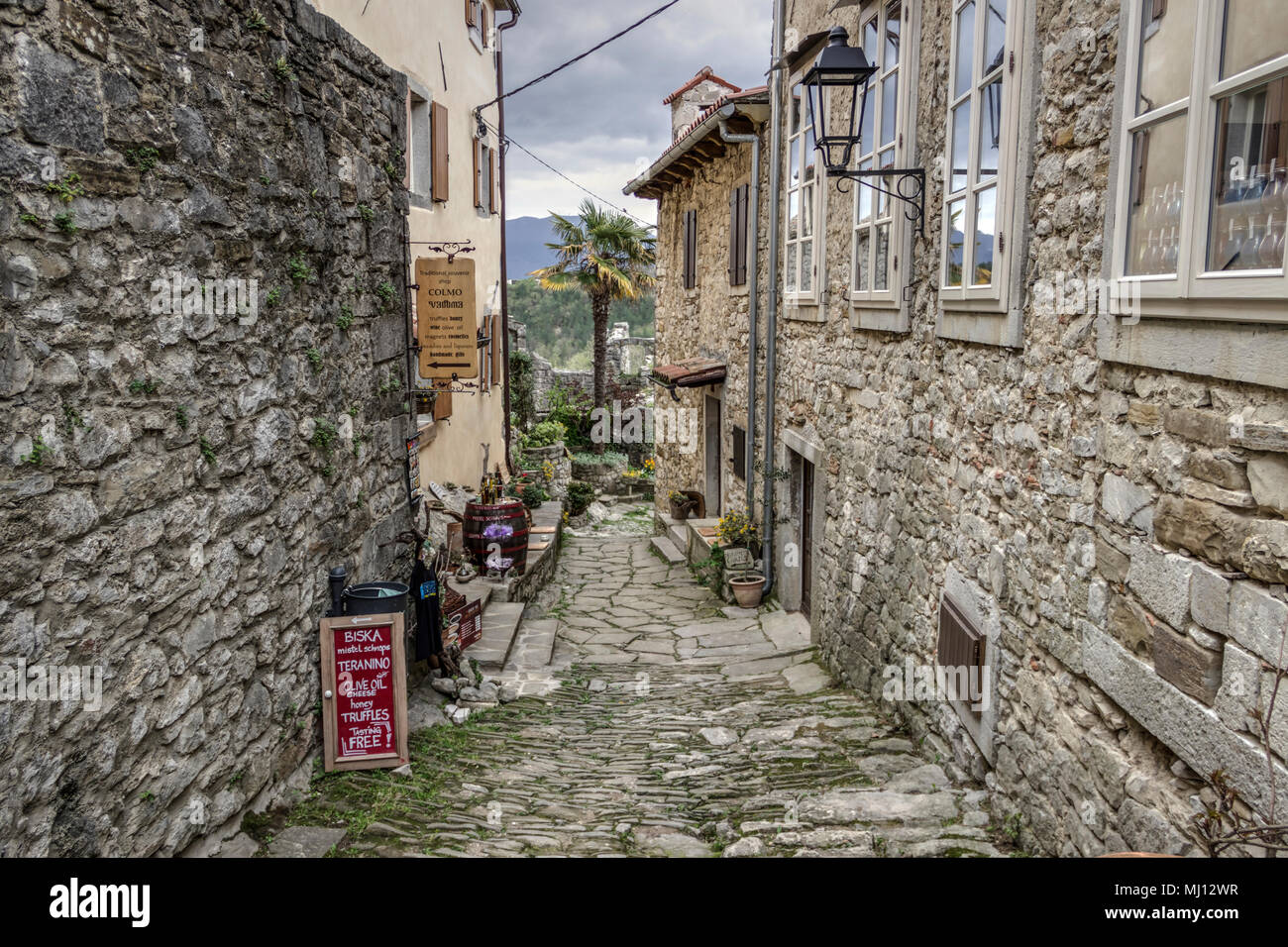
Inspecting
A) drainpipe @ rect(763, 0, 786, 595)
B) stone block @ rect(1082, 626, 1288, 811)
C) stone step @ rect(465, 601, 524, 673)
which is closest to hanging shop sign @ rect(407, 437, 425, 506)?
stone step @ rect(465, 601, 524, 673)

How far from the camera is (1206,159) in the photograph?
2.67 metres

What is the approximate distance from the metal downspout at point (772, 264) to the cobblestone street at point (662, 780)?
1.68 meters

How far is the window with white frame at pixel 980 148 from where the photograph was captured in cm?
412

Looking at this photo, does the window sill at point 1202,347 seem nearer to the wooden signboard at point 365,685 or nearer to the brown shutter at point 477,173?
the wooden signboard at point 365,685

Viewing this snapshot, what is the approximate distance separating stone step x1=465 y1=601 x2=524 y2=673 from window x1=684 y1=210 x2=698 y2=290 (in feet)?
20.4

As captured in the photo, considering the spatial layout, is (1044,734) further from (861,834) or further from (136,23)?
(136,23)

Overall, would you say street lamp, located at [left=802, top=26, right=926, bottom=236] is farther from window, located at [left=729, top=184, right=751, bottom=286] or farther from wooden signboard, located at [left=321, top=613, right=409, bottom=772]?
window, located at [left=729, top=184, right=751, bottom=286]

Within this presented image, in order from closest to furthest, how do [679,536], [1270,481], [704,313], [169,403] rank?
1. [1270,481]
2. [169,403]
3. [704,313]
4. [679,536]

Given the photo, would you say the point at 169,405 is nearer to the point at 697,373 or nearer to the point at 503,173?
the point at 697,373

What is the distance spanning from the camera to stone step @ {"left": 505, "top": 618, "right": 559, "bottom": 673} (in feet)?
24.5

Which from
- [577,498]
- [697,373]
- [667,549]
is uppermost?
[697,373]

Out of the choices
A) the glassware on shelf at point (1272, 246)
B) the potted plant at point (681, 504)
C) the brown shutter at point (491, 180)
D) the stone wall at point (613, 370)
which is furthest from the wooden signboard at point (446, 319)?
the stone wall at point (613, 370)

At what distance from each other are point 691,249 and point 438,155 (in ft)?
14.0

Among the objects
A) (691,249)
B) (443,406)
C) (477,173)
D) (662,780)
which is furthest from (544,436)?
(662,780)
